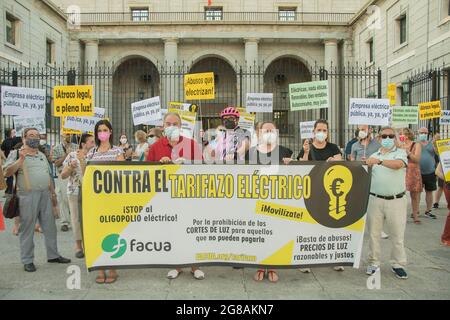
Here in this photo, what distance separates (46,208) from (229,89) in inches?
1145

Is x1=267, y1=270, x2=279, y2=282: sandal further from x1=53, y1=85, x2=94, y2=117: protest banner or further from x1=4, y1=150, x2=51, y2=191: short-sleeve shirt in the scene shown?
x1=53, y1=85, x2=94, y2=117: protest banner

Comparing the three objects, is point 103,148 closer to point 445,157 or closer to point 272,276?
point 272,276

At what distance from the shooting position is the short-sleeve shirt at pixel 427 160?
32.5 ft

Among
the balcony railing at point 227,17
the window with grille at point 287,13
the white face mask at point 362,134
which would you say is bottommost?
the white face mask at point 362,134

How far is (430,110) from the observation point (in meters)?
11.8

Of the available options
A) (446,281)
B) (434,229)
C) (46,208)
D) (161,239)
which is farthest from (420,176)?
(46,208)

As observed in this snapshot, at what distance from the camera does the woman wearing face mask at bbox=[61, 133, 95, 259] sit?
5.93 m

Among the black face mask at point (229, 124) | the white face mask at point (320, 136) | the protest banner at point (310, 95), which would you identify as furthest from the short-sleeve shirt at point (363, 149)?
the black face mask at point (229, 124)

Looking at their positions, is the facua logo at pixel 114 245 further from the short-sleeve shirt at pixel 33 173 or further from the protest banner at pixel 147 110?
the protest banner at pixel 147 110

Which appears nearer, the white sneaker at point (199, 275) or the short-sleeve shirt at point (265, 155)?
the white sneaker at point (199, 275)

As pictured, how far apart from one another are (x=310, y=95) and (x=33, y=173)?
19.8 feet

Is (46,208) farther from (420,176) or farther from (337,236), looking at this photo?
(420,176)

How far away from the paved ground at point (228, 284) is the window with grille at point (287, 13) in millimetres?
31031

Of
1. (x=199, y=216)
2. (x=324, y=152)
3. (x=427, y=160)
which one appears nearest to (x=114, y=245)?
(x=199, y=216)
